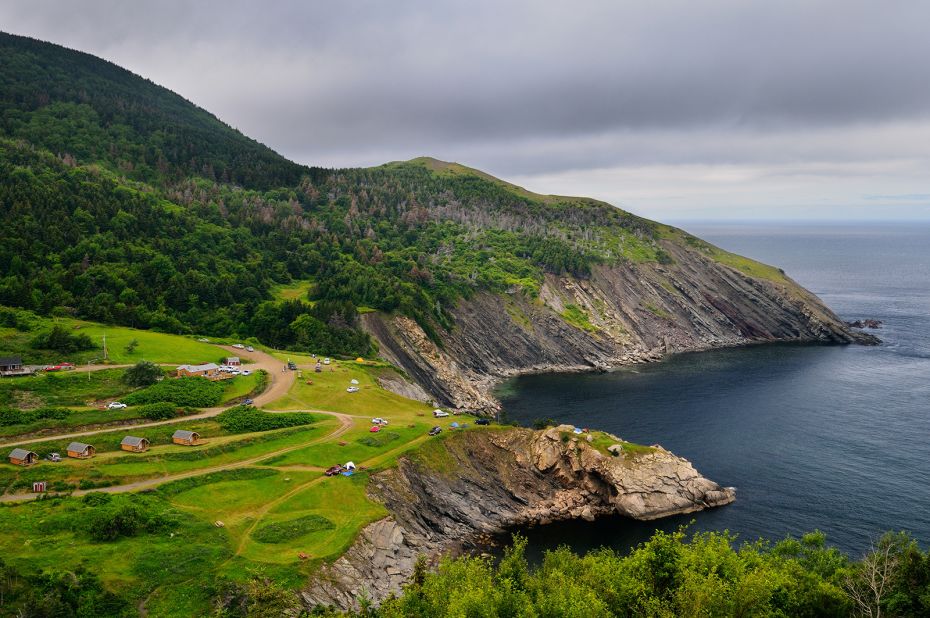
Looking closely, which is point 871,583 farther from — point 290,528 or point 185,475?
point 185,475

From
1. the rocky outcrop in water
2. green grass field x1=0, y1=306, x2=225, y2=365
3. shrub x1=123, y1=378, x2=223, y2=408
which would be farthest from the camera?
the rocky outcrop in water

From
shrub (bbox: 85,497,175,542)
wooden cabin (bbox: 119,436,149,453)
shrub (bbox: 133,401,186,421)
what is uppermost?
shrub (bbox: 133,401,186,421)

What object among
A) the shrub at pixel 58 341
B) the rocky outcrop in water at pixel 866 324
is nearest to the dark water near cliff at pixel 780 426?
the rocky outcrop in water at pixel 866 324

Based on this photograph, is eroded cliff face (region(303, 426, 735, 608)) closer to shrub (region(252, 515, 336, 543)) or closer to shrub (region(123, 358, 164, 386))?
shrub (region(252, 515, 336, 543))

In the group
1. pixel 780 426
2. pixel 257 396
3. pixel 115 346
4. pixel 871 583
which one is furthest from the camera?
pixel 780 426

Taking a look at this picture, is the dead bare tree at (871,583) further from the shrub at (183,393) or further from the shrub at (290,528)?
the shrub at (183,393)

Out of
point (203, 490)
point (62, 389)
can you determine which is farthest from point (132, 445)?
point (62, 389)

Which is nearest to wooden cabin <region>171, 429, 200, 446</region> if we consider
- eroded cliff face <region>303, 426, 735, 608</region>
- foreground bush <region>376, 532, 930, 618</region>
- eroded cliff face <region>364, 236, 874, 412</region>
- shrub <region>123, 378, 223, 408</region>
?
shrub <region>123, 378, 223, 408</region>
